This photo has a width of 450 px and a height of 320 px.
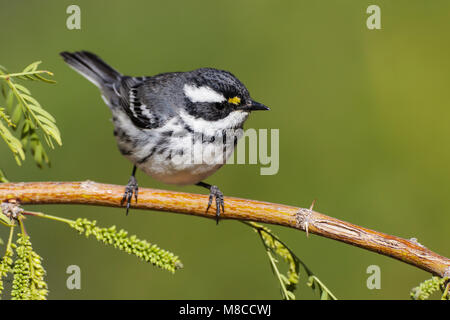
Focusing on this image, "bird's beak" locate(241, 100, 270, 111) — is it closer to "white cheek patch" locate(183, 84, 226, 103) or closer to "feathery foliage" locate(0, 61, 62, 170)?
"white cheek patch" locate(183, 84, 226, 103)

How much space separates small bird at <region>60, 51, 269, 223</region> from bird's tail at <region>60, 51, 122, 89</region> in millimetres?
868

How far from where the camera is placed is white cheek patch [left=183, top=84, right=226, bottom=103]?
3.63 m

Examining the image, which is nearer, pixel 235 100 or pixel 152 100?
pixel 235 100

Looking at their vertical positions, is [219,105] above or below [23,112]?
above

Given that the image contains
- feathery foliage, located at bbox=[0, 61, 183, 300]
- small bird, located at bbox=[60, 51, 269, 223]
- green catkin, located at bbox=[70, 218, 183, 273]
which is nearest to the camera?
feathery foliage, located at bbox=[0, 61, 183, 300]

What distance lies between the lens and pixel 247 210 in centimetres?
259

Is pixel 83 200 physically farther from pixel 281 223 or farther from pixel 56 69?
pixel 56 69

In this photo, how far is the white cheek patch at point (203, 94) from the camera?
3.63m

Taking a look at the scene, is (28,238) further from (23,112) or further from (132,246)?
(23,112)

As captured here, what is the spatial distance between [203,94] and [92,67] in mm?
1563

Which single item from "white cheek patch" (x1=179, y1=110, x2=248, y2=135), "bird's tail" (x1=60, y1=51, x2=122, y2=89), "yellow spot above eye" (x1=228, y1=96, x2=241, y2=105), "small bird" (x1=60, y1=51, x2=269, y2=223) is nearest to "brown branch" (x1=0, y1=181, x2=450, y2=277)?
"small bird" (x1=60, y1=51, x2=269, y2=223)

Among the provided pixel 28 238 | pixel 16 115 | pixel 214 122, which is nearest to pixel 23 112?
pixel 16 115

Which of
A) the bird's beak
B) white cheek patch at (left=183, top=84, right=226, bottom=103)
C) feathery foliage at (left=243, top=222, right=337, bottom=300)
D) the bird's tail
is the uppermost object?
the bird's tail

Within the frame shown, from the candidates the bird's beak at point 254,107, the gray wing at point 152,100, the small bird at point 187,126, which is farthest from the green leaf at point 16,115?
the bird's beak at point 254,107
